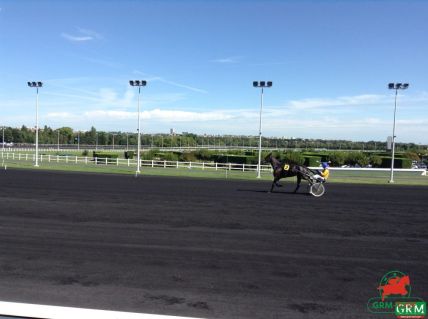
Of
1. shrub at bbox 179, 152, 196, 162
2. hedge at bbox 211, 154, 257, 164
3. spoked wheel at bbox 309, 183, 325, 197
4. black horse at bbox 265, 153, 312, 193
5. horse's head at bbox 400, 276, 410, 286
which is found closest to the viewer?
horse's head at bbox 400, 276, 410, 286

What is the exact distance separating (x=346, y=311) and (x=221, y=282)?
1.80 m

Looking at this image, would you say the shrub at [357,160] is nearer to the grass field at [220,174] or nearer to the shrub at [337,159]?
the shrub at [337,159]

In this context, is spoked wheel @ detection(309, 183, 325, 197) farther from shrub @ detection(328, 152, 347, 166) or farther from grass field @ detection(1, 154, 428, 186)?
shrub @ detection(328, 152, 347, 166)

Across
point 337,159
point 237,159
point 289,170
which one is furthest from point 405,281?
point 337,159

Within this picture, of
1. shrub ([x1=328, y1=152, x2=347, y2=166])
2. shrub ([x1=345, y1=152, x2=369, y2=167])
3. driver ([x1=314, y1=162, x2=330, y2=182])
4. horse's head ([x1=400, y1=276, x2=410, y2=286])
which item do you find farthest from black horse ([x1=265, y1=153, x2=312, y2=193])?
shrub ([x1=345, y1=152, x2=369, y2=167])

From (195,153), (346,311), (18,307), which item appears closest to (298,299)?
(346,311)

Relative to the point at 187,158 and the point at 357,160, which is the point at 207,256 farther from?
the point at 357,160

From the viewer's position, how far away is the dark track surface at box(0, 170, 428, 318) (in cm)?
508

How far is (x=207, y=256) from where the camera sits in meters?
7.15

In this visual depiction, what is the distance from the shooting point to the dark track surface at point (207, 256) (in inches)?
200

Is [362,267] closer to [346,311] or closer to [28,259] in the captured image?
[346,311]

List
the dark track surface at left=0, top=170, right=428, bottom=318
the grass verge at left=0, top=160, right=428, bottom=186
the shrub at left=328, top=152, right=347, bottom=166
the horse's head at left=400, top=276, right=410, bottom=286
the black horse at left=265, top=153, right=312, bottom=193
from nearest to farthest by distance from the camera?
the dark track surface at left=0, top=170, right=428, bottom=318 < the horse's head at left=400, top=276, right=410, bottom=286 < the black horse at left=265, top=153, right=312, bottom=193 < the grass verge at left=0, top=160, right=428, bottom=186 < the shrub at left=328, top=152, right=347, bottom=166

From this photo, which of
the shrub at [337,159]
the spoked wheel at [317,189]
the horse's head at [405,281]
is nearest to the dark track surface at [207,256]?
the horse's head at [405,281]

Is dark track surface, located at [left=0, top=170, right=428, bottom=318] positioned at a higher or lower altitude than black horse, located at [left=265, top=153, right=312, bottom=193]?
→ lower
